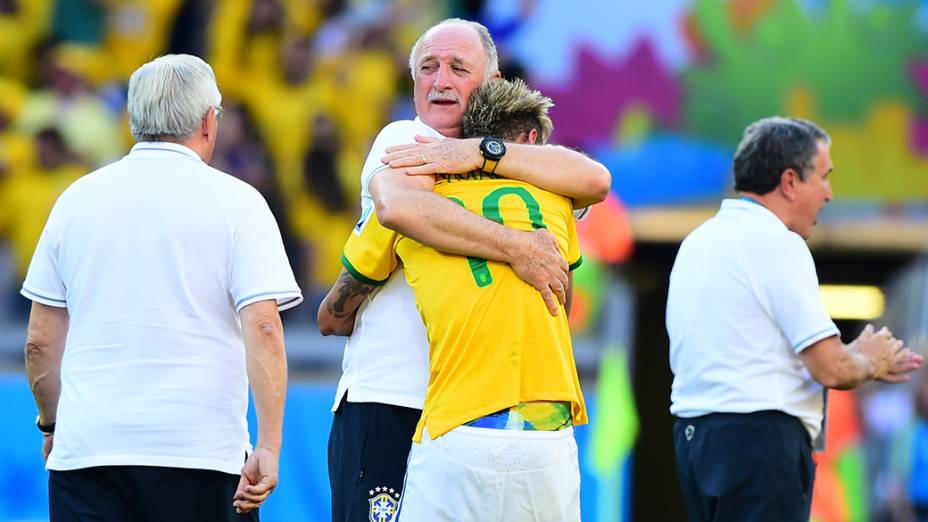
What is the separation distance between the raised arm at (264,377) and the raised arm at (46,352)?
1.90ft

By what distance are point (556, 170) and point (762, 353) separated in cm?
128

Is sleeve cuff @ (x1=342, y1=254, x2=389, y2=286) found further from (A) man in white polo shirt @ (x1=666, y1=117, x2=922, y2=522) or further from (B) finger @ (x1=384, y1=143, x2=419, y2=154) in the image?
(A) man in white polo shirt @ (x1=666, y1=117, x2=922, y2=522)

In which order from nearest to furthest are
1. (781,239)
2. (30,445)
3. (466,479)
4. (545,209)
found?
(466,479)
(545,209)
(781,239)
(30,445)

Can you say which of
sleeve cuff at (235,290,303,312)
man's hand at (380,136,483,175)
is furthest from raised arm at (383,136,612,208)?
sleeve cuff at (235,290,303,312)

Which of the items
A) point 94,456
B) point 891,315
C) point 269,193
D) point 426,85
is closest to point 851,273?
point 891,315

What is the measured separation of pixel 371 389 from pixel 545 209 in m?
0.73

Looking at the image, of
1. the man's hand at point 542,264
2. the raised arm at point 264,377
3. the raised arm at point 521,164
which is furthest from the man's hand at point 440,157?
the raised arm at point 264,377

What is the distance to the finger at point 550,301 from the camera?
3.50 metres

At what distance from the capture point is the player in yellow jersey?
133 inches

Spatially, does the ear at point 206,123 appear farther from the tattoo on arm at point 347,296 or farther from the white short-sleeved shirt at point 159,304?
the tattoo on arm at point 347,296

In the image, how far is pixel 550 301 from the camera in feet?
11.5

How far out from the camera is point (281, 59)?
10.6 m

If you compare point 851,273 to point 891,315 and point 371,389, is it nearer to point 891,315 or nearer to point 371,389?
point 891,315

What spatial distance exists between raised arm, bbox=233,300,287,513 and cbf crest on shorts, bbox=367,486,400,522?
1.03 ft
